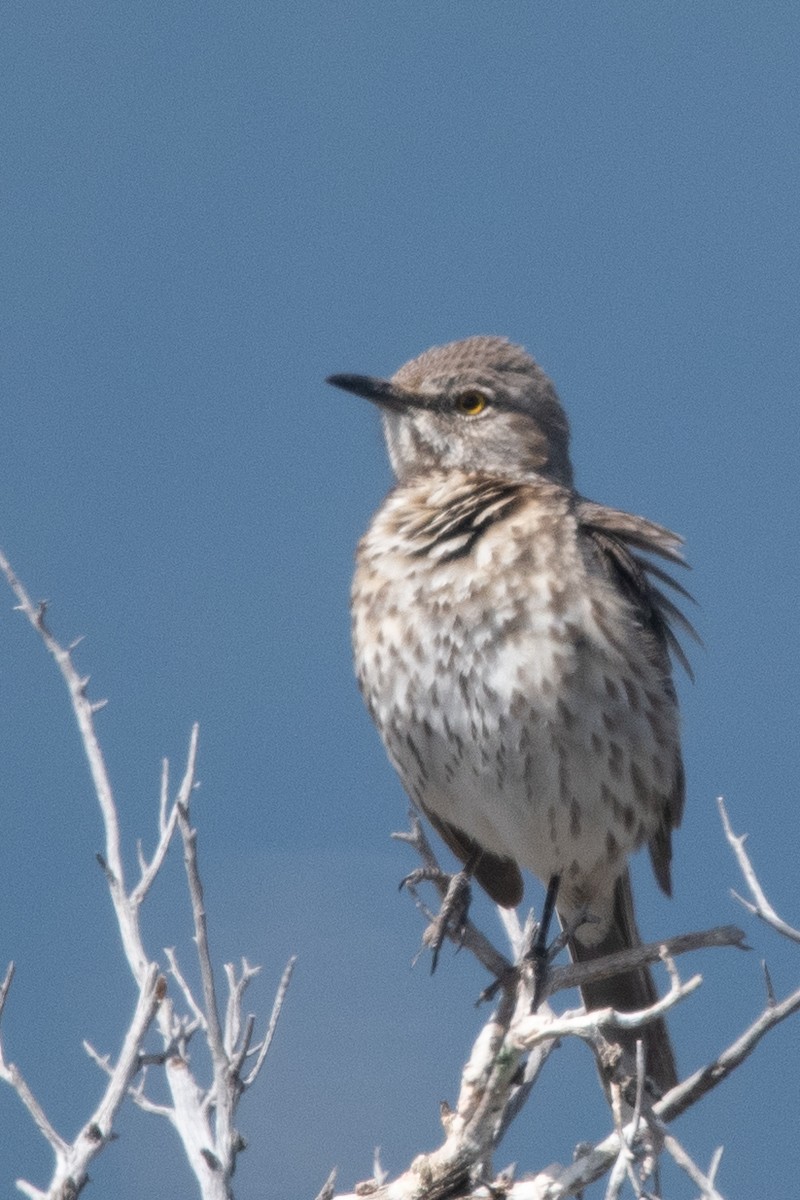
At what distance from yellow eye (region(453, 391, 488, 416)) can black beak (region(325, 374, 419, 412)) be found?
0.60 ft

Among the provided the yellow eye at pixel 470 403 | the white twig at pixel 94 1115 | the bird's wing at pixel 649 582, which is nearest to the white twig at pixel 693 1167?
the white twig at pixel 94 1115

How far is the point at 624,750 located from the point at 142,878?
6.97 ft

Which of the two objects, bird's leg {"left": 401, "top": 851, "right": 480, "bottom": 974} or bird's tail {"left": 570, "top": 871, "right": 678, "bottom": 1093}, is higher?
bird's leg {"left": 401, "top": 851, "right": 480, "bottom": 974}

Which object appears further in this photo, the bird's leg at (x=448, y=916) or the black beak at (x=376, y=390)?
the black beak at (x=376, y=390)

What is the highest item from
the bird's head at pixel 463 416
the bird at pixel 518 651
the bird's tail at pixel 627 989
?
the bird's head at pixel 463 416

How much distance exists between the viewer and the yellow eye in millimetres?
6582

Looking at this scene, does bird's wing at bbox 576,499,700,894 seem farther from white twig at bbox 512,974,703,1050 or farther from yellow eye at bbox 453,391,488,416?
white twig at bbox 512,974,703,1050

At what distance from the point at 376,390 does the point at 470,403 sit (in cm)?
37

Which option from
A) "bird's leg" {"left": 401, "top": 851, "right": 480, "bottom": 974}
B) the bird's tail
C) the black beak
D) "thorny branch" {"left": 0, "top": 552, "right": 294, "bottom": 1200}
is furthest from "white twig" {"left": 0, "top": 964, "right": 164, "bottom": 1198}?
the black beak

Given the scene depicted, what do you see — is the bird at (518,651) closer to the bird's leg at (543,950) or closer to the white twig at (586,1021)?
the bird's leg at (543,950)

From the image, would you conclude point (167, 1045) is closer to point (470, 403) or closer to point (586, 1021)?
point (586, 1021)

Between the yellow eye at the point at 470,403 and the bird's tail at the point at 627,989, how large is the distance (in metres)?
1.86

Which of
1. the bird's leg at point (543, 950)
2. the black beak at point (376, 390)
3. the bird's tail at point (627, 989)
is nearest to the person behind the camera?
the bird's leg at point (543, 950)

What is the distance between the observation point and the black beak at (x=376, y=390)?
21.5ft
